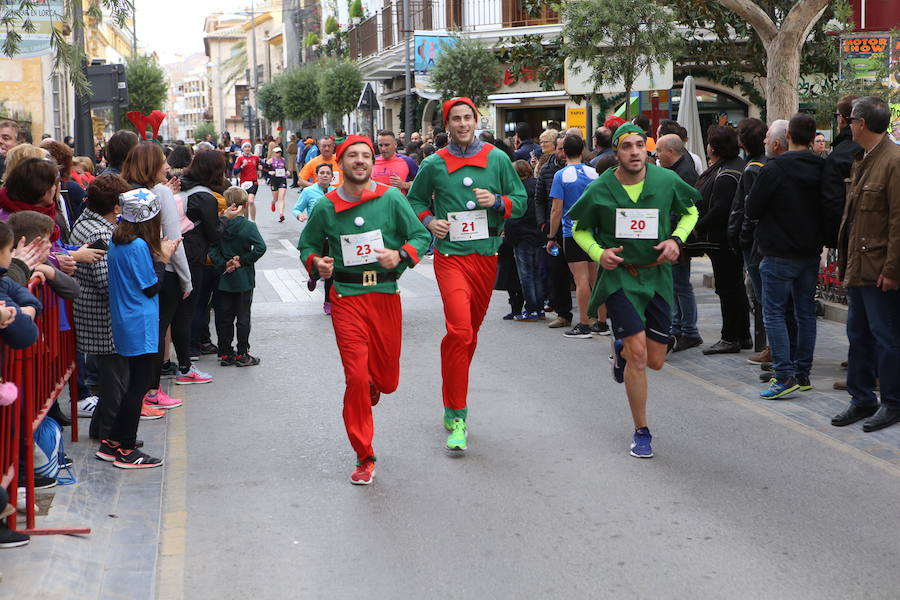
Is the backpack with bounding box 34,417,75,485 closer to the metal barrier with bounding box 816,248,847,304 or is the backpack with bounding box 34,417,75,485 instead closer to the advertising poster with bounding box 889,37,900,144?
the metal barrier with bounding box 816,248,847,304

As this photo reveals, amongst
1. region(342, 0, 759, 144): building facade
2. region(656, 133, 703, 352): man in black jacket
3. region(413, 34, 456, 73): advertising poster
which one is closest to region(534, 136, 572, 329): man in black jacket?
region(656, 133, 703, 352): man in black jacket

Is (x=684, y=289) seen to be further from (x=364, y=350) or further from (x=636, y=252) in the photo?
(x=364, y=350)

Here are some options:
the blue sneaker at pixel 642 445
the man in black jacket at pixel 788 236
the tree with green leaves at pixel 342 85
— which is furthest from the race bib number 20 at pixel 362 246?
the tree with green leaves at pixel 342 85

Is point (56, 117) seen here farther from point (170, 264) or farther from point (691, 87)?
point (170, 264)

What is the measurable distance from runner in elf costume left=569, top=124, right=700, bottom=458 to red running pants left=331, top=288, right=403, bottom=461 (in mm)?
1222

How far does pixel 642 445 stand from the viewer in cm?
696

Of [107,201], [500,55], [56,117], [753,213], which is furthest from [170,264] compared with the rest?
[56,117]

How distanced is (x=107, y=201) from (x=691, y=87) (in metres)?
11.0

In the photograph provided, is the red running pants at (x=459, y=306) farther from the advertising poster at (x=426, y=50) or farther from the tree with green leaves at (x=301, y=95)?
the tree with green leaves at (x=301, y=95)

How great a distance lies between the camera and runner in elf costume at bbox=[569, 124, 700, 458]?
6.95m

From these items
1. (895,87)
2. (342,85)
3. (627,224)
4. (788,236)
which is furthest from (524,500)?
(342,85)

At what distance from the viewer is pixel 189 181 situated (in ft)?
32.3

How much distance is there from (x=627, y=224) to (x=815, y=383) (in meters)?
2.89

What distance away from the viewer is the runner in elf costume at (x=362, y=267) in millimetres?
6406
